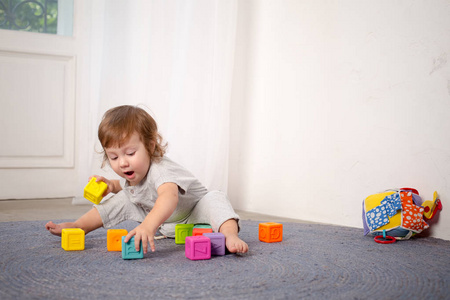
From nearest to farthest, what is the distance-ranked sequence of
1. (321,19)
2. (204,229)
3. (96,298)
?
(96,298) < (204,229) < (321,19)

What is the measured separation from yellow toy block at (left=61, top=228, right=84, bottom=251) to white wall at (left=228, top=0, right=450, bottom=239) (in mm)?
1014

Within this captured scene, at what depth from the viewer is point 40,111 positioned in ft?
7.79

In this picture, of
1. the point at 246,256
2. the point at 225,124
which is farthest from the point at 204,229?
the point at 225,124

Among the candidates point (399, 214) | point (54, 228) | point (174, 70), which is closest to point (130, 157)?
point (54, 228)

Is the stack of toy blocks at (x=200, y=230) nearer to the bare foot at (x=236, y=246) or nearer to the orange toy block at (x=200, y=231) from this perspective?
the orange toy block at (x=200, y=231)

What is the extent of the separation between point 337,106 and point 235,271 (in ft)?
3.38

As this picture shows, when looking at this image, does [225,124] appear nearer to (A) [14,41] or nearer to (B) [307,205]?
(B) [307,205]

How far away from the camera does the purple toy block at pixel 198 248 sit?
3.74 ft

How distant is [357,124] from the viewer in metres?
1.80

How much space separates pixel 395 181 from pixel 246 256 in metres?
0.73

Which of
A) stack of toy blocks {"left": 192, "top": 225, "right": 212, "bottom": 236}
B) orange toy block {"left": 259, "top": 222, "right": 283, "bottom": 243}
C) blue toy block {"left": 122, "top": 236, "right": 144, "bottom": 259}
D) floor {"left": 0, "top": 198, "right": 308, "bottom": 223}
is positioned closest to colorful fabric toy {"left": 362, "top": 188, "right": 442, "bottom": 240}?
orange toy block {"left": 259, "top": 222, "right": 283, "bottom": 243}

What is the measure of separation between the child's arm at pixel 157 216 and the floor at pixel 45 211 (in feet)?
2.31

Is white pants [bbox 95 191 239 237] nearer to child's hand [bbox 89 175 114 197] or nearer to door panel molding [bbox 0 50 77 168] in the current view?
child's hand [bbox 89 175 114 197]

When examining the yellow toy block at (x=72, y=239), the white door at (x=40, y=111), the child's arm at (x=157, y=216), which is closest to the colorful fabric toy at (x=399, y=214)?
the child's arm at (x=157, y=216)
